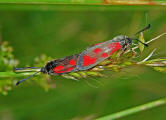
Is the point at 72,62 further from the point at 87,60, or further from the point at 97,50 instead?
the point at 97,50

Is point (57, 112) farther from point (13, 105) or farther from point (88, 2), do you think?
point (88, 2)

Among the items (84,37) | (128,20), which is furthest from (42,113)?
(128,20)

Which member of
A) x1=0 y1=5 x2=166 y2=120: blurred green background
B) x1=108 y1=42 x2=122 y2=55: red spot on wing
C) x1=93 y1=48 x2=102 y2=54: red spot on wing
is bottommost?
x1=0 y1=5 x2=166 y2=120: blurred green background

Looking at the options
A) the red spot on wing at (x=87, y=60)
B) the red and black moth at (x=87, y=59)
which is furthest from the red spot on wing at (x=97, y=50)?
the red spot on wing at (x=87, y=60)

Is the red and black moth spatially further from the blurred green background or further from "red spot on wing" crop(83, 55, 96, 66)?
the blurred green background

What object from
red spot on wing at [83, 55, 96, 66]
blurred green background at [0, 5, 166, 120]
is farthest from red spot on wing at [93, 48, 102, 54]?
blurred green background at [0, 5, 166, 120]

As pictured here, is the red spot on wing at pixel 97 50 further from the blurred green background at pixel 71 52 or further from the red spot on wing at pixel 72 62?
the blurred green background at pixel 71 52

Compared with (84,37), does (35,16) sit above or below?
above
